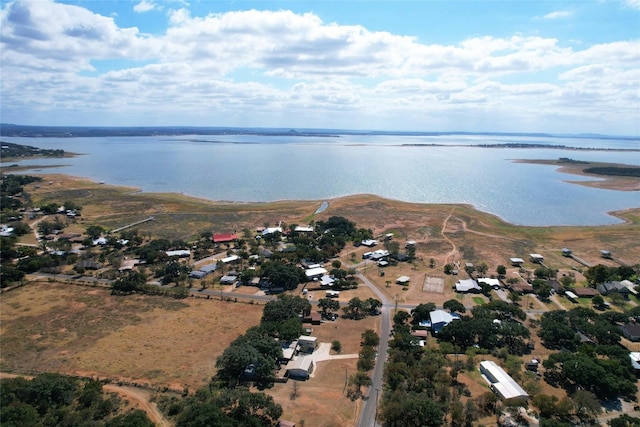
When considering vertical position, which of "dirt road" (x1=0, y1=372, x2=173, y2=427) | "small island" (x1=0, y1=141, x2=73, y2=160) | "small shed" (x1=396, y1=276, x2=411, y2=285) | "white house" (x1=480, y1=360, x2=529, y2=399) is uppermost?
"small island" (x1=0, y1=141, x2=73, y2=160)

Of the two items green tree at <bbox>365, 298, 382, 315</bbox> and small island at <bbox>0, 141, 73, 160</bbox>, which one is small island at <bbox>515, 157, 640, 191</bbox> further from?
small island at <bbox>0, 141, 73, 160</bbox>

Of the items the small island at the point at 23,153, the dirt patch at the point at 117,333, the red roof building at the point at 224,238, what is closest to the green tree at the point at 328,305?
the dirt patch at the point at 117,333

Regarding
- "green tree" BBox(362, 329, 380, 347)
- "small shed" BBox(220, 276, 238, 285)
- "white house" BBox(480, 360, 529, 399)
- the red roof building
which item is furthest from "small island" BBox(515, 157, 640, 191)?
"small shed" BBox(220, 276, 238, 285)

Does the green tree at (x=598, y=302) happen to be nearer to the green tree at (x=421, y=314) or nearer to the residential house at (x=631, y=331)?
the residential house at (x=631, y=331)

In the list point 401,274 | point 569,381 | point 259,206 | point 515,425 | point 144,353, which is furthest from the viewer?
point 259,206

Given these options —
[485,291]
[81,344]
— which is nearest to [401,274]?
[485,291]

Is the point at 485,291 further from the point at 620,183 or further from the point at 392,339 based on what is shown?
the point at 620,183
